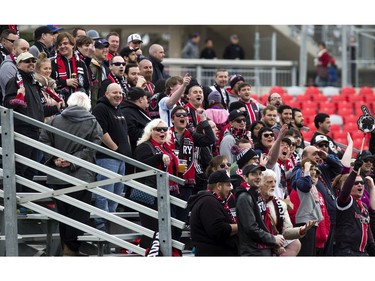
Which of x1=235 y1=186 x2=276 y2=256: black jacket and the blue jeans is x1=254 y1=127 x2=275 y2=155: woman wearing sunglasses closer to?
the blue jeans

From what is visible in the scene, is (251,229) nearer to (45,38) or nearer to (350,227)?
(350,227)

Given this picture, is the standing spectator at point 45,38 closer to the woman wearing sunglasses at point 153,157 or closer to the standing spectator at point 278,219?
the woman wearing sunglasses at point 153,157

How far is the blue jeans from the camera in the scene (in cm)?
1323

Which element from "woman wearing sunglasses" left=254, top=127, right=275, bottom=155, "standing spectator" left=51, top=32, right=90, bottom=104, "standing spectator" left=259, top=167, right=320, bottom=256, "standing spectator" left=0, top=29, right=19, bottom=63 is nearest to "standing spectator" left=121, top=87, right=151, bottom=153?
"standing spectator" left=51, top=32, right=90, bottom=104

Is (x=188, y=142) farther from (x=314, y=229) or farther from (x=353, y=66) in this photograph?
(x=353, y=66)

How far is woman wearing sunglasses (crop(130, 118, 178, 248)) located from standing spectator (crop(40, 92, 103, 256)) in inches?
18.2

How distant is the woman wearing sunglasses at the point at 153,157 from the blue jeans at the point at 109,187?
197 mm

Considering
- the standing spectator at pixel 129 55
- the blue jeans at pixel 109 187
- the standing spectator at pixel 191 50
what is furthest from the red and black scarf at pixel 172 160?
the standing spectator at pixel 191 50

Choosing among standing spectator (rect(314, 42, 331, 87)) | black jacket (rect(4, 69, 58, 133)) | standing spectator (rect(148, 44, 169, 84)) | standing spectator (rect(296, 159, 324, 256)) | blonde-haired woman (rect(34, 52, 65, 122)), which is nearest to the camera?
Answer: black jacket (rect(4, 69, 58, 133))

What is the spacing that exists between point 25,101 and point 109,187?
123 centimetres

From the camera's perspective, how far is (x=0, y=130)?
40.4 feet

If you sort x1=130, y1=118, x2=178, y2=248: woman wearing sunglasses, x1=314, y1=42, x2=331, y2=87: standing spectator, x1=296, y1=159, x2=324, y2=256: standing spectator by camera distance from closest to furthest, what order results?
x1=130, y1=118, x2=178, y2=248: woman wearing sunglasses
x1=296, y1=159, x2=324, y2=256: standing spectator
x1=314, y1=42, x2=331, y2=87: standing spectator

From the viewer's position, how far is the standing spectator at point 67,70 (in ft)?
48.4
